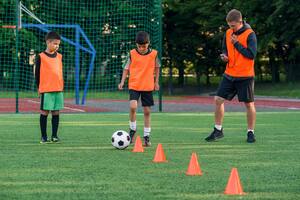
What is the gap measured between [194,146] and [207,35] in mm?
34370

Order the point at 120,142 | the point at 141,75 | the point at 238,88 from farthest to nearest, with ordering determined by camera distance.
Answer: the point at 238,88 → the point at 141,75 → the point at 120,142

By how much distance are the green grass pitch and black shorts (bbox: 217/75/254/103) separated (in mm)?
644

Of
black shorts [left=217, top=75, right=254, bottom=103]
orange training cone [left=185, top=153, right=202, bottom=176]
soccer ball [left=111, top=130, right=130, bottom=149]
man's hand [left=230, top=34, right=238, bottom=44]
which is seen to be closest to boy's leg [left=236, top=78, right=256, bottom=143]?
black shorts [left=217, top=75, right=254, bottom=103]

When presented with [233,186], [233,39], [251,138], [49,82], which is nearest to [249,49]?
[233,39]

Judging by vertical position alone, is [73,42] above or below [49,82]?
above

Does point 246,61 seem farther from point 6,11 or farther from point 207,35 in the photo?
point 207,35

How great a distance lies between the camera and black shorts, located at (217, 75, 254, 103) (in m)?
10.3

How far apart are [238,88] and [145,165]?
11.7 feet

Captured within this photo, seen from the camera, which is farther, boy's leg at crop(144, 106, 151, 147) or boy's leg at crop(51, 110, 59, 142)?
boy's leg at crop(51, 110, 59, 142)

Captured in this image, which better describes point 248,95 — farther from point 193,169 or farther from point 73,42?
point 73,42

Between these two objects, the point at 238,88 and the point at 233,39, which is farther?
Result: the point at 238,88

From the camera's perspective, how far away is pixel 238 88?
34.3 ft

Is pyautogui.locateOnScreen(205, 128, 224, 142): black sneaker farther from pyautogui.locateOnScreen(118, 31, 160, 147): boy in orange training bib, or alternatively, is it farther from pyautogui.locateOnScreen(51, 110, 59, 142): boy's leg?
pyautogui.locateOnScreen(51, 110, 59, 142): boy's leg

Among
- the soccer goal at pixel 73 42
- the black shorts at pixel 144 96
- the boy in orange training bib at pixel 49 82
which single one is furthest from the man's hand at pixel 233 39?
the soccer goal at pixel 73 42
